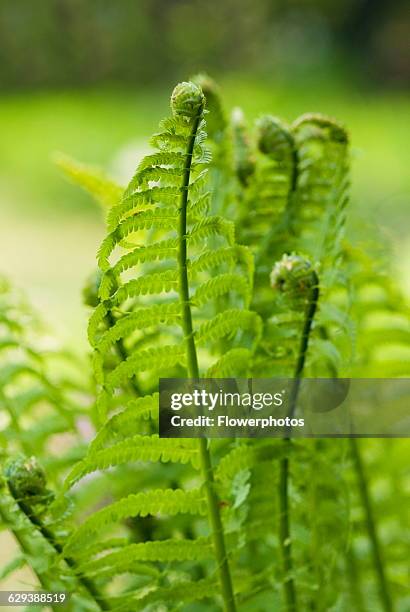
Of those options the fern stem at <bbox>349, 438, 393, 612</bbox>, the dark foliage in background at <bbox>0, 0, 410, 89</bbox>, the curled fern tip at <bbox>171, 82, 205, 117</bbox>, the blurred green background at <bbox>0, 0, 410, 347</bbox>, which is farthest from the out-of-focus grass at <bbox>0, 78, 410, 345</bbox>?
the curled fern tip at <bbox>171, 82, 205, 117</bbox>

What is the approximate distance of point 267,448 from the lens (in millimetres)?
626

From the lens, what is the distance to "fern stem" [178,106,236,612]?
52cm

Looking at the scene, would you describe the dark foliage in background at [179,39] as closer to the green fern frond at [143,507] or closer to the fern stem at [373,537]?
the fern stem at [373,537]

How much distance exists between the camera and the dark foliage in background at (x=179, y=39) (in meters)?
6.32

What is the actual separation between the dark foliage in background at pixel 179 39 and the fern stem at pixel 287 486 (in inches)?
228

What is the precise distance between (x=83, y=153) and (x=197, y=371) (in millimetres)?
4804

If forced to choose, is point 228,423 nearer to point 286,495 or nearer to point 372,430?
point 286,495

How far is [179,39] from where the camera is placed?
6.33 meters

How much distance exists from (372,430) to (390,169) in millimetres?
3878

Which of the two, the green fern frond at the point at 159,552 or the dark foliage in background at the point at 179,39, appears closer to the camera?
the green fern frond at the point at 159,552

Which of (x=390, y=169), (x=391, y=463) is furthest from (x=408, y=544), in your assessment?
(x=390, y=169)

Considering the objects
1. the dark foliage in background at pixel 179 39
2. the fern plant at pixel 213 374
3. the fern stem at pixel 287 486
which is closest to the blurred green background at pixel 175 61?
the dark foliage in background at pixel 179 39

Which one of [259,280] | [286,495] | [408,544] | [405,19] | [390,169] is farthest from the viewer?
[405,19]

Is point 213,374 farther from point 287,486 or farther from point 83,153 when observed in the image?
point 83,153
